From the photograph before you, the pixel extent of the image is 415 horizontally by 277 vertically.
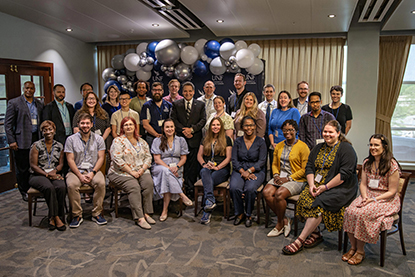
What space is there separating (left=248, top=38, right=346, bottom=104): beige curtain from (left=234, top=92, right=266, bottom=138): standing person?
295cm

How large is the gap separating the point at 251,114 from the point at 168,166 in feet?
4.08

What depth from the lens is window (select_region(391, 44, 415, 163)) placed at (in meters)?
6.75

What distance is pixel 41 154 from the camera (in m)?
3.93

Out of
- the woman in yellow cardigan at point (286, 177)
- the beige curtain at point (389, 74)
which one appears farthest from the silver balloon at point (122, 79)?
the beige curtain at point (389, 74)

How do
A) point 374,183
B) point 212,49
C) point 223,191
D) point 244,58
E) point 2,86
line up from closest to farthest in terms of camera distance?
point 374,183 < point 223,191 < point 2,86 < point 244,58 < point 212,49

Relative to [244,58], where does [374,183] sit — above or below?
below

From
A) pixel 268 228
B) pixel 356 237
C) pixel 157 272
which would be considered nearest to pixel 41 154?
pixel 157 272

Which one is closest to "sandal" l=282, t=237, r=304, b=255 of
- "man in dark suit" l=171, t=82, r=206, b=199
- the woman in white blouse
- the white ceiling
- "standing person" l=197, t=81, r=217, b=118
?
the woman in white blouse

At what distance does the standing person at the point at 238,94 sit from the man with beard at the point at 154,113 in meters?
0.99

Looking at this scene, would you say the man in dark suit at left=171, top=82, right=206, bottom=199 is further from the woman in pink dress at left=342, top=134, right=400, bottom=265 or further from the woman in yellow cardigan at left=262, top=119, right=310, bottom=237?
the woman in pink dress at left=342, top=134, right=400, bottom=265

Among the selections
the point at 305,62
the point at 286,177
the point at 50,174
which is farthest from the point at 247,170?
the point at 305,62

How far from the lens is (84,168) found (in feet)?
13.1

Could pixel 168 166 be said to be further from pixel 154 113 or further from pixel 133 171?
pixel 154 113

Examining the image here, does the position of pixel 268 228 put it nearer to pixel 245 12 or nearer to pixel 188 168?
pixel 188 168
